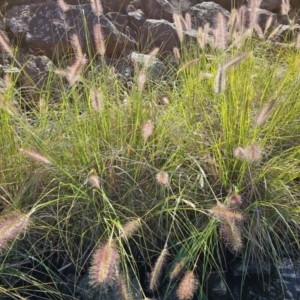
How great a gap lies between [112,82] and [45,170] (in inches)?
29.1

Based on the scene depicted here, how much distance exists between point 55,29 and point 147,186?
2.14m

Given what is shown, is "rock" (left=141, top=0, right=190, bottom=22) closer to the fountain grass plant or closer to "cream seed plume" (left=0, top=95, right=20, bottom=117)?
the fountain grass plant

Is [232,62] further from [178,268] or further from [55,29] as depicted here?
[55,29]

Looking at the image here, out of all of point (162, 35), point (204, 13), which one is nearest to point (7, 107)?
point (162, 35)

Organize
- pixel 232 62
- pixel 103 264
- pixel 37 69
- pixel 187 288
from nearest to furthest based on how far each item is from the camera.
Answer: pixel 103 264, pixel 187 288, pixel 232 62, pixel 37 69

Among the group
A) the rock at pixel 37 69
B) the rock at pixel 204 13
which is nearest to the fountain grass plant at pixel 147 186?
the rock at pixel 37 69

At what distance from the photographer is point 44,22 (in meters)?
4.16

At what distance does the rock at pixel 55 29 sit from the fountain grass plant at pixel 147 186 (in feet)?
4.83

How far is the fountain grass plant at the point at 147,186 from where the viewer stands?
6.88 ft

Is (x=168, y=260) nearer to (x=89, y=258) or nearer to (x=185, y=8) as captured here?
(x=89, y=258)

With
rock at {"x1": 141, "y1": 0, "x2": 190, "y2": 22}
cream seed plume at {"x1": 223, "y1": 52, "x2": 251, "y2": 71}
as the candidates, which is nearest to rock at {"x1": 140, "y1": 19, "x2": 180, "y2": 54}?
rock at {"x1": 141, "y1": 0, "x2": 190, "y2": 22}

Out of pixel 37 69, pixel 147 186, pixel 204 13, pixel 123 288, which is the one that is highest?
pixel 123 288

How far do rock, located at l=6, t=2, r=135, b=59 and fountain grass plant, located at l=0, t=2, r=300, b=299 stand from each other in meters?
1.47

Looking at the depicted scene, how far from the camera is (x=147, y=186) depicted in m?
2.34
